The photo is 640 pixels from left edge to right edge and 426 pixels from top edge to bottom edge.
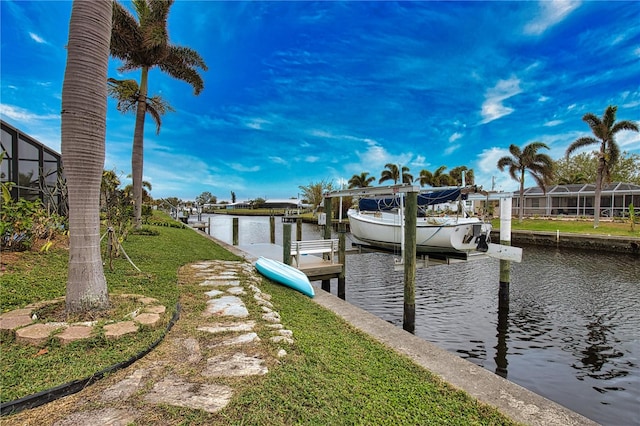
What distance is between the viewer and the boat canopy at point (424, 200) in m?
10.1

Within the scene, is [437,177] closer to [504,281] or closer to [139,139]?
[504,281]

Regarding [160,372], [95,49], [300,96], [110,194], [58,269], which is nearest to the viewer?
[160,372]

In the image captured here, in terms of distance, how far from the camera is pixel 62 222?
7.70 m

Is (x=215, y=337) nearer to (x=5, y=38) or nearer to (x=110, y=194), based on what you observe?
(x=110, y=194)

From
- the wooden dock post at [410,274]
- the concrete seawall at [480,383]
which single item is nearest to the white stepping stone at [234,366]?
the concrete seawall at [480,383]

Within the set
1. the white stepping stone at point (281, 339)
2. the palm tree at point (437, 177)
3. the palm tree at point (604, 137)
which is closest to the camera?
the white stepping stone at point (281, 339)

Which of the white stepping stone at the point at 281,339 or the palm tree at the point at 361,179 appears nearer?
the white stepping stone at the point at 281,339

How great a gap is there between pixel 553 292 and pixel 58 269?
523 inches

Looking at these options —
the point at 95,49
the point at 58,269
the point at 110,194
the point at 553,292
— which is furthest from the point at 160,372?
the point at 553,292

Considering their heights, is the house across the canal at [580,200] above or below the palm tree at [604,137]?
below

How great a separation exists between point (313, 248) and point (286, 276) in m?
2.48

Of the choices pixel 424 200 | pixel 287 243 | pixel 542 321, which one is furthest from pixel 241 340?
pixel 424 200

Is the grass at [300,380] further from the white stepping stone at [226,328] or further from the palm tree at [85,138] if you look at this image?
the palm tree at [85,138]

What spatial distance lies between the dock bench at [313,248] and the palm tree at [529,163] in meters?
26.6
